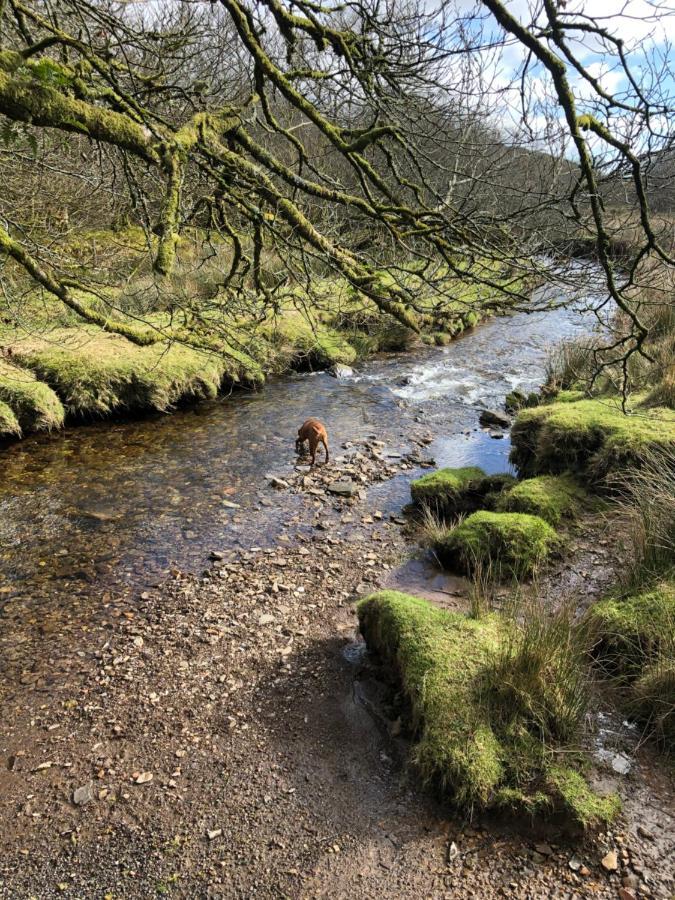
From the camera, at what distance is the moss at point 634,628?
370cm

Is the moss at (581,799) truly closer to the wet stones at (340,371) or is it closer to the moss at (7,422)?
the moss at (7,422)

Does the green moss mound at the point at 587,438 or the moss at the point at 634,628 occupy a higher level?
the green moss mound at the point at 587,438

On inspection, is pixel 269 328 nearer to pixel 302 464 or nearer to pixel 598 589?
pixel 302 464

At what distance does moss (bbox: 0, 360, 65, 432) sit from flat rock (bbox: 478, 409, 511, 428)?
260 inches

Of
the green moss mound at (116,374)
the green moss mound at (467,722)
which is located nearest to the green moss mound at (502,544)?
the green moss mound at (467,722)

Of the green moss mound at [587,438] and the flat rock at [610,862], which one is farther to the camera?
the green moss mound at [587,438]

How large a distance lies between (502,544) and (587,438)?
2.09m

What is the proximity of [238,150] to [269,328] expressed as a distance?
7974 millimetres

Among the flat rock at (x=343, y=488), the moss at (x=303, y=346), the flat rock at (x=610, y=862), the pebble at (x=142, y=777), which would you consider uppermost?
the moss at (x=303, y=346)

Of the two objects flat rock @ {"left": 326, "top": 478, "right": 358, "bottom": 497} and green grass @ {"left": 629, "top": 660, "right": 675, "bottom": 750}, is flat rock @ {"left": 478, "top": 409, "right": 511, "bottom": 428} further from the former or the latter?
green grass @ {"left": 629, "top": 660, "right": 675, "bottom": 750}

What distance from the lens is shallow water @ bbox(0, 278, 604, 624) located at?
5.64 m

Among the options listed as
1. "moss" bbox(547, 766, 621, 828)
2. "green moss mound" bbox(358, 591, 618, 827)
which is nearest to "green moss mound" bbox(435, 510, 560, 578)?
"green moss mound" bbox(358, 591, 618, 827)

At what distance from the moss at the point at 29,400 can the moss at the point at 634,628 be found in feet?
24.5

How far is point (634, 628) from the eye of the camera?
386 centimetres
